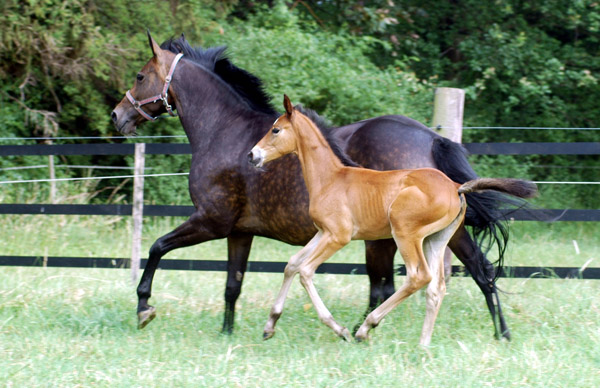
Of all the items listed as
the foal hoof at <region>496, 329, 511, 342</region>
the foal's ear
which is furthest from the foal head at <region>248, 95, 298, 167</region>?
the foal hoof at <region>496, 329, 511, 342</region>

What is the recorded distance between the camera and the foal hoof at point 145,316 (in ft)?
16.1

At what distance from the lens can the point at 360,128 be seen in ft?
16.1

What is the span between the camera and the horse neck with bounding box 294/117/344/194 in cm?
441

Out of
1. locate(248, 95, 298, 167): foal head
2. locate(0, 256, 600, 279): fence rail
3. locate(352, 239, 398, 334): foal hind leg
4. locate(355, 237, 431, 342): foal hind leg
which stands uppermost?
locate(248, 95, 298, 167): foal head

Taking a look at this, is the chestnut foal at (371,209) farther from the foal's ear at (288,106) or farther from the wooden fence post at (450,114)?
the wooden fence post at (450,114)

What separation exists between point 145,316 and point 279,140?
169 cm

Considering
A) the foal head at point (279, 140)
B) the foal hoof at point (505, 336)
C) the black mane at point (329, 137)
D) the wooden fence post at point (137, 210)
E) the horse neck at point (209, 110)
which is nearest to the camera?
the foal head at point (279, 140)

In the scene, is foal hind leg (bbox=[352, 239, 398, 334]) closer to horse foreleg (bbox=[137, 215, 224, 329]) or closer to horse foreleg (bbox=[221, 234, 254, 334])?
horse foreleg (bbox=[221, 234, 254, 334])

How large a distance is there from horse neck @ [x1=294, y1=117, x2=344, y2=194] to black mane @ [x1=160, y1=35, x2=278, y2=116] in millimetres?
827

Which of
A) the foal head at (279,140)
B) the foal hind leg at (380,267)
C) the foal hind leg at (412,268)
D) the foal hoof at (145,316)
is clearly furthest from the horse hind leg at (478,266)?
the foal hoof at (145,316)

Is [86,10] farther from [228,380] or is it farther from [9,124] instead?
[228,380]

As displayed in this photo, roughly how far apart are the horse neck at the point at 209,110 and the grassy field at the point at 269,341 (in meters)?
1.47

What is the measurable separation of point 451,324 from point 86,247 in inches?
197

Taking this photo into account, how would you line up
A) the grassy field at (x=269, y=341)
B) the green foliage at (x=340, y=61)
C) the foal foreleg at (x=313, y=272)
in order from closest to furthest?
the grassy field at (x=269, y=341) → the foal foreleg at (x=313, y=272) → the green foliage at (x=340, y=61)
